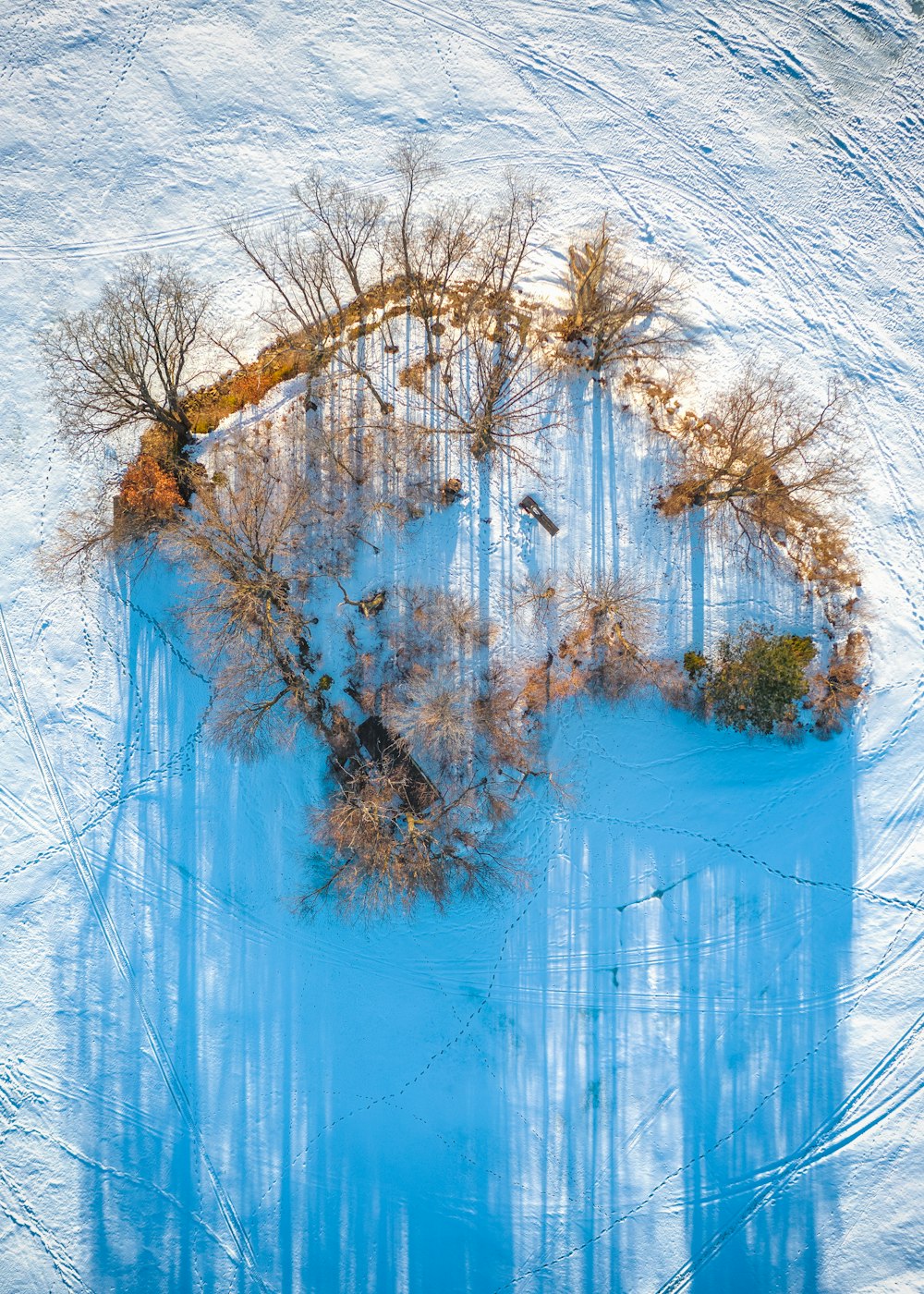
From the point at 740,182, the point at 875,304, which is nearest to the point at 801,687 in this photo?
the point at 875,304

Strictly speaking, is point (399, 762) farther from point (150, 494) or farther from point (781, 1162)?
point (781, 1162)

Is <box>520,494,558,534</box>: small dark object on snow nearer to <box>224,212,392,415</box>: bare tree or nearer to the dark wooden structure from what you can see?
<box>224,212,392,415</box>: bare tree

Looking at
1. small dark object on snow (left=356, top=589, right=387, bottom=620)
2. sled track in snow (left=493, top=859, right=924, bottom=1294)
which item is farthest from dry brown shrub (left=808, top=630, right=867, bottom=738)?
small dark object on snow (left=356, top=589, right=387, bottom=620)

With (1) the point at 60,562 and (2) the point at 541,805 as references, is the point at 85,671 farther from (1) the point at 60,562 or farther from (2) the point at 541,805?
(2) the point at 541,805

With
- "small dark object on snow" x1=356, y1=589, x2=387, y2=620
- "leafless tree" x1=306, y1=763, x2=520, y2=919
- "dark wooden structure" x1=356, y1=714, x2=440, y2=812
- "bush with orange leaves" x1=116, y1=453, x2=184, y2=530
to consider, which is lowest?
"leafless tree" x1=306, y1=763, x2=520, y2=919

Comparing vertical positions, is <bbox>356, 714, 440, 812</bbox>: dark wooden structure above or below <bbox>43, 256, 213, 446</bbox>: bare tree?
below

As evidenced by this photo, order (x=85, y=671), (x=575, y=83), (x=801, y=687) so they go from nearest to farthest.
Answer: (x=801, y=687) < (x=85, y=671) < (x=575, y=83)

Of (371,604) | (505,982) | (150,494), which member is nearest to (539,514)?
(371,604)
